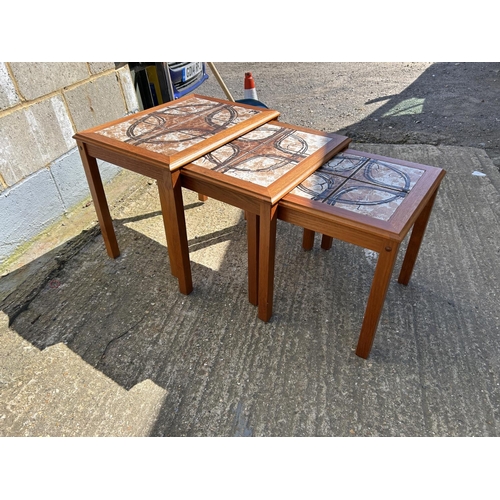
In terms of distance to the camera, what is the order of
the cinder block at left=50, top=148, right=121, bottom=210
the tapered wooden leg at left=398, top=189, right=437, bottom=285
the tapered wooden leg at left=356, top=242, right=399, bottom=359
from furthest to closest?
the cinder block at left=50, top=148, right=121, bottom=210 → the tapered wooden leg at left=398, top=189, right=437, bottom=285 → the tapered wooden leg at left=356, top=242, right=399, bottom=359

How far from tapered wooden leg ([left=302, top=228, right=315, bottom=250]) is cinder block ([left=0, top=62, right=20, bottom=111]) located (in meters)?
2.05

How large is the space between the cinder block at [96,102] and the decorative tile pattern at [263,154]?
5.12 ft

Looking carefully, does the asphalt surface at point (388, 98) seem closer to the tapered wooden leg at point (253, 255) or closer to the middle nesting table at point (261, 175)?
the middle nesting table at point (261, 175)

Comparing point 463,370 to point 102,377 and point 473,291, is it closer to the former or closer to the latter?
point 473,291

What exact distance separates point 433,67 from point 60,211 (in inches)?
259

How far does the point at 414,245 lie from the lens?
2207 mm

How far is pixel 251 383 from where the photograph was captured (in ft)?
6.03

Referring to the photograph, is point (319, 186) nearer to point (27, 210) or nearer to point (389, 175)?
point (389, 175)

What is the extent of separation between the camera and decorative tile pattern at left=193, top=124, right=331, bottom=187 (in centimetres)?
185

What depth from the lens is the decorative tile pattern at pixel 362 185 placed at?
5.40ft

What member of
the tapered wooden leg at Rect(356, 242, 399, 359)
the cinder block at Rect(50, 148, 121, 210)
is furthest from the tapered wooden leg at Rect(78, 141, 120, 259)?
the tapered wooden leg at Rect(356, 242, 399, 359)

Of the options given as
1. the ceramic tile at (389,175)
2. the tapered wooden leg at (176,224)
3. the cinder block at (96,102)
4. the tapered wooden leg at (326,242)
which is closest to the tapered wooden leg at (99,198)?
the tapered wooden leg at (176,224)

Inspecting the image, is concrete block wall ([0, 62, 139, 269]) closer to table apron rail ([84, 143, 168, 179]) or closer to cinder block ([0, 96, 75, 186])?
cinder block ([0, 96, 75, 186])

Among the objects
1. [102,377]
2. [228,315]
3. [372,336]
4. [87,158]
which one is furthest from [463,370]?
[87,158]
